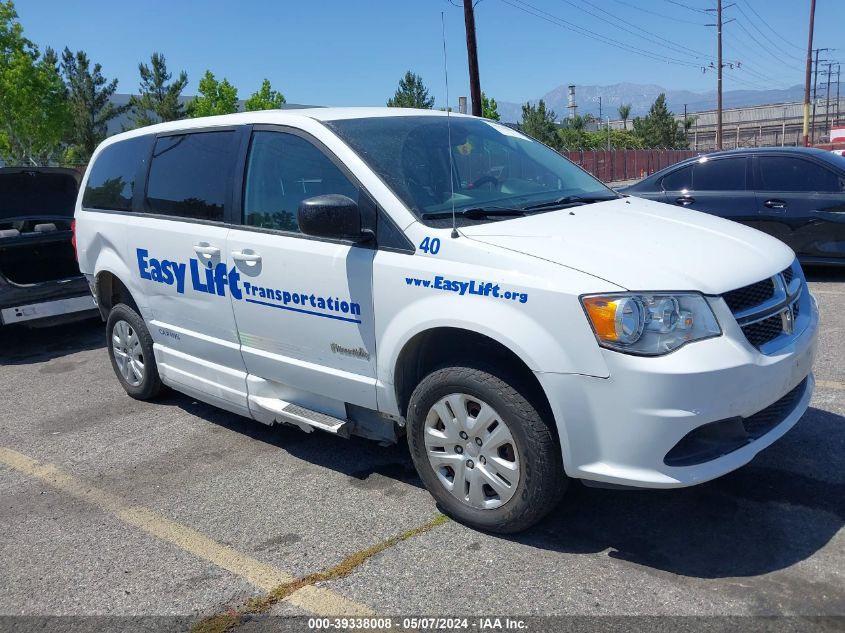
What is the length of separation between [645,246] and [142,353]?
3680mm

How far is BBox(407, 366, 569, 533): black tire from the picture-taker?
306 centimetres

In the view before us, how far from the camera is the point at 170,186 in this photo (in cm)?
482

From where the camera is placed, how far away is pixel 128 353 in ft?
18.2

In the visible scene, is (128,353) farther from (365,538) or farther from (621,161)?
(621,161)

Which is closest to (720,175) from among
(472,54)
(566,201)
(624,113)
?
(566,201)

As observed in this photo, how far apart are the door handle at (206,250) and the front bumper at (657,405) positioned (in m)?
2.18

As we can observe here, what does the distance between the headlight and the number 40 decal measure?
2.46ft

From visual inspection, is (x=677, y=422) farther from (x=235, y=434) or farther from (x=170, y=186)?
(x=170, y=186)

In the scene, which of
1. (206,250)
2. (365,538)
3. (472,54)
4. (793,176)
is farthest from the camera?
(472,54)

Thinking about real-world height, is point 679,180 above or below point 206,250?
below

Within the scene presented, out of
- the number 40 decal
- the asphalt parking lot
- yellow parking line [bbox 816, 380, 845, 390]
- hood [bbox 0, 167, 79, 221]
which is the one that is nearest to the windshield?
the number 40 decal

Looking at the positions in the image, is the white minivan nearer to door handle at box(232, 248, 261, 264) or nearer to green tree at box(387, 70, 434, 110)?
door handle at box(232, 248, 261, 264)

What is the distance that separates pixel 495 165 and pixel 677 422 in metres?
1.90

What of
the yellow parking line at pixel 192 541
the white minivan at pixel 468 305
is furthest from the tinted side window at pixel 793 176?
the yellow parking line at pixel 192 541
